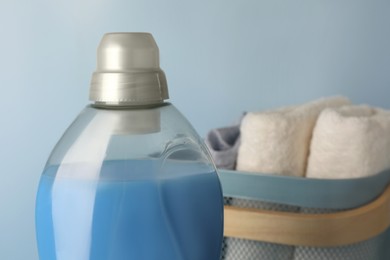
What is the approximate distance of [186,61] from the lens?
92 cm

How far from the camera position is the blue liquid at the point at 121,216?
1.47 feet

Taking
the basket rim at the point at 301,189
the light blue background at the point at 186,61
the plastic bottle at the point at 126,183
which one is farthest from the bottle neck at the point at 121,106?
the light blue background at the point at 186,61

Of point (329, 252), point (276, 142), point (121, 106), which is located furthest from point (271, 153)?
point (121, 106)

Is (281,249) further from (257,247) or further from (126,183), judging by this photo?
(126,183)

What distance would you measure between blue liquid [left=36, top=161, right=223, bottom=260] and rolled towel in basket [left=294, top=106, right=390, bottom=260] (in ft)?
0.68

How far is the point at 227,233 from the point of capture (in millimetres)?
641

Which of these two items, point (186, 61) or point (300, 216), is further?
point (186, 61)

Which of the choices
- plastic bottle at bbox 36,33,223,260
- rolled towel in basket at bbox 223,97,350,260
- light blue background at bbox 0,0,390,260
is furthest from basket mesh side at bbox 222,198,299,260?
light blue background at bbox 0,0,390,260

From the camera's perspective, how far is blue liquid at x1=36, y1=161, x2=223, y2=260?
0.45 meters

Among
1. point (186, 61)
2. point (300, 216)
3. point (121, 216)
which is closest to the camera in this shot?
point (121, 216)

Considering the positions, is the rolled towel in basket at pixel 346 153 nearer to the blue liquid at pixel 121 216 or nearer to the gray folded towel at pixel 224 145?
the gray folded towel at pixel 224 145

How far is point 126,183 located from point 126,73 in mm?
84

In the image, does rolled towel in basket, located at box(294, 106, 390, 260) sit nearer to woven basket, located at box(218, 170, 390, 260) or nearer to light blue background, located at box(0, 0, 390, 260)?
woven basket, located at box(218, 170, 390, 260)

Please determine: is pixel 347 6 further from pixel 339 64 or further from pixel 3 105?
pixel 3 105
